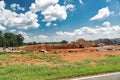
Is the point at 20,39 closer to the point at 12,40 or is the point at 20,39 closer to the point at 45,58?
the point at 12,40

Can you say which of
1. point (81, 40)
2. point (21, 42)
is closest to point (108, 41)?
point (81, 40)

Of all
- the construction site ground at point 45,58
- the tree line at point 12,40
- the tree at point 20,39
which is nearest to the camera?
the construction site ground at point 45,58

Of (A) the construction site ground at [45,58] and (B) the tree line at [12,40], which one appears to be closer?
(A) the construction site ground at [45,58]

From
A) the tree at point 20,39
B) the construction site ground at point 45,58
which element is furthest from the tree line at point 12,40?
the construction site ground at point 45,58

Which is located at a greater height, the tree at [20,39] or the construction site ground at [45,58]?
the tree at [20,39]

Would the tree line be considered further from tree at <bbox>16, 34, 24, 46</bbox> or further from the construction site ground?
the construction site ground

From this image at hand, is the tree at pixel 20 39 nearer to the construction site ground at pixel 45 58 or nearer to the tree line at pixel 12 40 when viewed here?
the tree line at pixel 12 40

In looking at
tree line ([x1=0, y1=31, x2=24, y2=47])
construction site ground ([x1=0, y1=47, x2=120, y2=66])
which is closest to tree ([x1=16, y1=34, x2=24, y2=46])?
tree line ([x1=0, y1=31, x2=24, y2=47])

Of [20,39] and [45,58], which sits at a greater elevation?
[20,39]

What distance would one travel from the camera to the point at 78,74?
9.28 meters

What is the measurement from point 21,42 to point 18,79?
322 feet

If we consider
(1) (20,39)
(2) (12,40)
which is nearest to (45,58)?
(2) (12,40)

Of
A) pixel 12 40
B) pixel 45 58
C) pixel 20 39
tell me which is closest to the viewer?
pixel 45 58

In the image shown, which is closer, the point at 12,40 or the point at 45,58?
the point at 45,58
